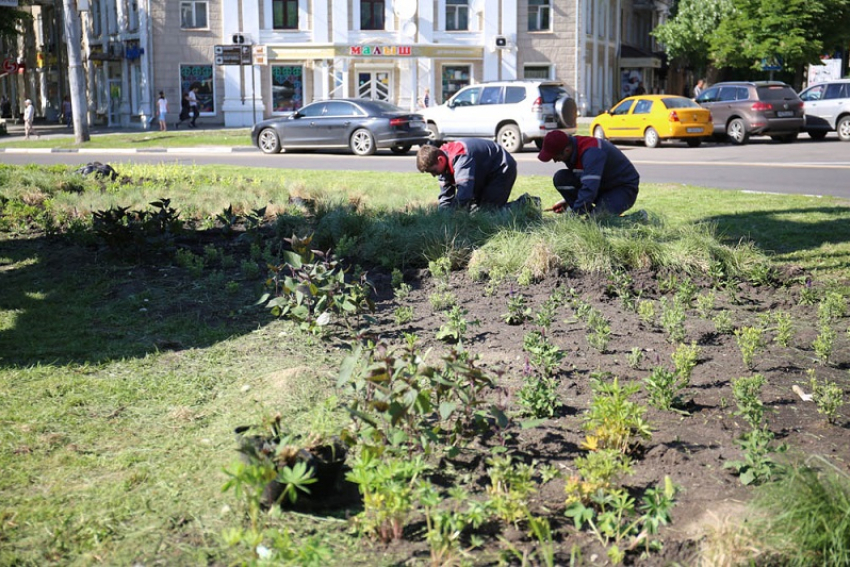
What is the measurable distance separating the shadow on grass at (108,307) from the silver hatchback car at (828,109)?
24189 millimetres

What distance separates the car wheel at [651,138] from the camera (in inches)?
1088

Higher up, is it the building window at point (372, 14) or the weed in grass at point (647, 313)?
the building window at point (372, 14)

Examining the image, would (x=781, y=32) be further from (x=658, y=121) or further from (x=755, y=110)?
(x=658, y=121)

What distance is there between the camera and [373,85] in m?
46.0

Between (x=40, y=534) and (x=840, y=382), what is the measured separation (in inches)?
142

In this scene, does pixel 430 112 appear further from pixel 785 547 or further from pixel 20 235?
pixel 785 547

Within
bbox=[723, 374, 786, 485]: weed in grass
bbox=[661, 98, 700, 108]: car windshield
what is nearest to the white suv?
bbox=[661, 98, 700, 108]: car windshield

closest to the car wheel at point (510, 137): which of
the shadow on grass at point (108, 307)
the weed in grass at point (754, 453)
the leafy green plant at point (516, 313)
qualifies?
the shadow on grass at point (108, 307)

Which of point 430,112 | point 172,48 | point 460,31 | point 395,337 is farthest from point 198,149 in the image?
point 395,337

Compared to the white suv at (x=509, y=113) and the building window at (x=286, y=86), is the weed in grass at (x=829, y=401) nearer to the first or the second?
the white suv at (x=509, y=113)

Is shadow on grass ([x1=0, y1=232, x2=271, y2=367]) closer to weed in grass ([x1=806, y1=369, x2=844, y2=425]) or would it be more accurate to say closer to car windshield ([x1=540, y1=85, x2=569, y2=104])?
weed in grass ([x1=806, y1=369, x2=844, y2=425])

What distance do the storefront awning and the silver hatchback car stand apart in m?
26.6

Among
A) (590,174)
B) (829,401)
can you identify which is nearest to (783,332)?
(829,401)

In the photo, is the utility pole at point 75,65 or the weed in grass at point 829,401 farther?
the utility pole at point 75,65
